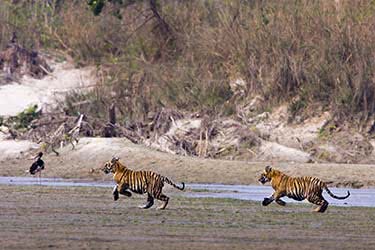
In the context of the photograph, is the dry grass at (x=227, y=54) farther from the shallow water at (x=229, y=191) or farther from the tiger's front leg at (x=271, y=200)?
the tiger's front leg at (x=271, y=200)

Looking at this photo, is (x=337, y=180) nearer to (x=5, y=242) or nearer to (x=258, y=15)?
(x=258, y=15)

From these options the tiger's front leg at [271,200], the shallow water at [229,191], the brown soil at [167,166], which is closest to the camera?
the tiger's front leg at [271,200]

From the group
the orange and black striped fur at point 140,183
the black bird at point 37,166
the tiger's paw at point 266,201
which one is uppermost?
the orange and black striped fur at point 140,183

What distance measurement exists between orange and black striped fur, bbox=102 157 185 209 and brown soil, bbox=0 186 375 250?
213 millimetres

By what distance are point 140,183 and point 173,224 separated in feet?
8.78

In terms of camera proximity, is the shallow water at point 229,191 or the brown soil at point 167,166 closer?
the shallow water at point 229,191

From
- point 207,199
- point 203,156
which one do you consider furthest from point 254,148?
point 207,199

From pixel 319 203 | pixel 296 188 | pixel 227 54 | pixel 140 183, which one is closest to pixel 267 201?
pixel 296 188

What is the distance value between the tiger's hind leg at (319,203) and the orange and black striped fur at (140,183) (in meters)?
1.93

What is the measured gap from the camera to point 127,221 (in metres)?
14.8

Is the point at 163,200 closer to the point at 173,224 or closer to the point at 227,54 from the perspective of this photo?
the point at 173,224

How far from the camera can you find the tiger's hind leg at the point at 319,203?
1672 cm

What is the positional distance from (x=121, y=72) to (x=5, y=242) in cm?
1787

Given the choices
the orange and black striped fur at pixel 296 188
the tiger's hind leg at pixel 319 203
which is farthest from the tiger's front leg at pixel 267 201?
the tiger's hind leg at pixel 319 203
